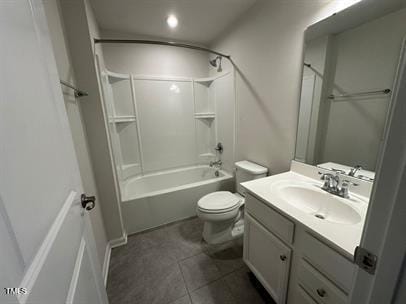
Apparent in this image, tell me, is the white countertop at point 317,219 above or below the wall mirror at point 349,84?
below

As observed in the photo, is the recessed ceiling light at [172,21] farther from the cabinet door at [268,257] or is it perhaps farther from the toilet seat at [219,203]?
the cabinet door at [268,257]

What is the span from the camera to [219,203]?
1734mm

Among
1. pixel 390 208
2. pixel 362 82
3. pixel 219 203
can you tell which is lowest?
pixel 219 203

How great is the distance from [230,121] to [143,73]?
1.46m

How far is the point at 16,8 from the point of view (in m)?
0.46

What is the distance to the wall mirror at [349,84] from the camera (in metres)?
0.94

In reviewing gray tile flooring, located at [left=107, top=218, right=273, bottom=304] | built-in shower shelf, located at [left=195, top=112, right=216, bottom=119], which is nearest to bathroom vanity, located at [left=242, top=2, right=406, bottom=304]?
gray tile flooring, located at [left=107, top=218, right=273, bottom=304]

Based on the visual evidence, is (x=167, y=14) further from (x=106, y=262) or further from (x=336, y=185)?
(x=106, y=262)

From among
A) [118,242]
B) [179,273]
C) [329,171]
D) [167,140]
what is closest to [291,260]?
[329,171]

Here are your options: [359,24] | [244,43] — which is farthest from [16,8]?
[244,43]

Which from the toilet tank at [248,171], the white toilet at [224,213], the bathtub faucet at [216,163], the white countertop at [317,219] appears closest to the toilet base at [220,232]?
the white toilet at [224,213]

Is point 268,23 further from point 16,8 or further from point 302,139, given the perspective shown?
point 16,8

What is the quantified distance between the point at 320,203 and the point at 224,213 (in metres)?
0.81

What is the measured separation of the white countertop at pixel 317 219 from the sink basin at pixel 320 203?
0.04 meters
